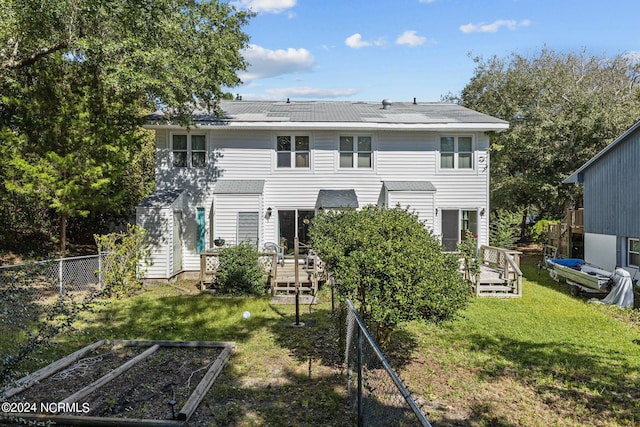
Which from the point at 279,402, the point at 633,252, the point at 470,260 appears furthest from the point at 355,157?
the point at 279,402

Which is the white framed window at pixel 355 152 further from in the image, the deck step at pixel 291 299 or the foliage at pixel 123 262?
the foliage at pixel 123 262

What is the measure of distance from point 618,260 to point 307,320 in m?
10.8

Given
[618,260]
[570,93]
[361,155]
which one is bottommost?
[618,260]

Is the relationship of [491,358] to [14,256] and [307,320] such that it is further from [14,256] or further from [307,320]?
[14,256]

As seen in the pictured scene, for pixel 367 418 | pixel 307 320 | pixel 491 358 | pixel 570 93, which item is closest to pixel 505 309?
pixel 491 358

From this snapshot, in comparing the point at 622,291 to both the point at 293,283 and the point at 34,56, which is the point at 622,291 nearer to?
the point at 293,283

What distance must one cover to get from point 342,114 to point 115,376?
39.9 feet

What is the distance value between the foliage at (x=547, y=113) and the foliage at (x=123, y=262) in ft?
43.6

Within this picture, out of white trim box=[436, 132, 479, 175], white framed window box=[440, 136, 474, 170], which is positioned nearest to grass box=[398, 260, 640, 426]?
white trim box=[436, 132, 479, 175]

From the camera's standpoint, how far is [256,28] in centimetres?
1444

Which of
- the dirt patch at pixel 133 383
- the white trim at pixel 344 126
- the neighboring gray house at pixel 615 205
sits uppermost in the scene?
the white trim at pixel 344 126

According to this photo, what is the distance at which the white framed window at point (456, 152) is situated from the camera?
1429 cm

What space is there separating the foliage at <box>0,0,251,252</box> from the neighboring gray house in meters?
13.1

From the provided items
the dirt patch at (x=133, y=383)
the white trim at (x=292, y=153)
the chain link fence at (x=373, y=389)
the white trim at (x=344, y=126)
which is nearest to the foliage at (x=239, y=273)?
the white trim at (x=292, y=153)
